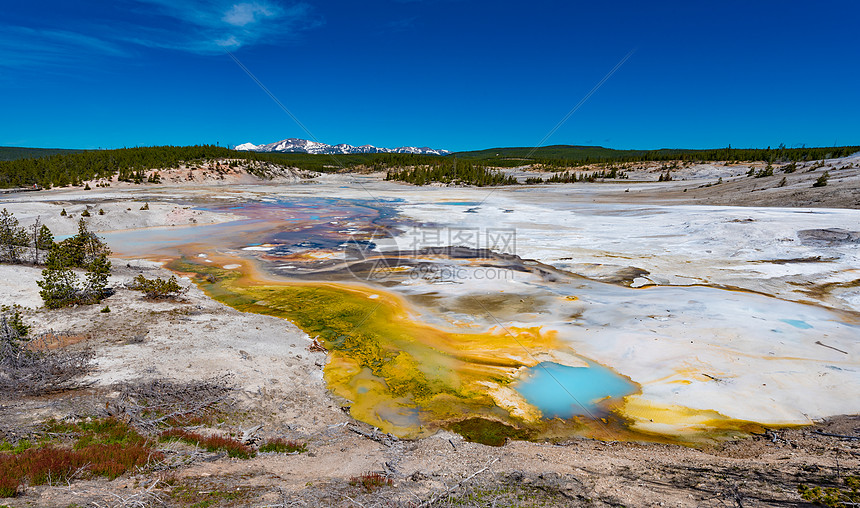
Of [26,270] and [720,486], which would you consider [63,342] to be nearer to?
[26,270]

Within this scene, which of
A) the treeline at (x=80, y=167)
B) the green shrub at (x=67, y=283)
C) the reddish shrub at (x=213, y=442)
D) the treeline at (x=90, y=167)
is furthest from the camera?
the treeline at (x=90, y=167)

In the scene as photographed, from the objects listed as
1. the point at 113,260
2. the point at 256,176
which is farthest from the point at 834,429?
the point at 256,176

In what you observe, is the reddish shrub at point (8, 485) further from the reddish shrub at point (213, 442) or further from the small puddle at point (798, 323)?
the small puddle at point (798, 323)

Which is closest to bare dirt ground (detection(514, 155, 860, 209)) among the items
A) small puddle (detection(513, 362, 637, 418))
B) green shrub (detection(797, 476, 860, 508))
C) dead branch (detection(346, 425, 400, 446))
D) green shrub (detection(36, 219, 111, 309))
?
small puddle (detection(513, 362, 637, 418))

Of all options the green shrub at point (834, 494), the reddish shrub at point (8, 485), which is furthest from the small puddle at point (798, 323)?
the reddish shrub at point (8, 485)

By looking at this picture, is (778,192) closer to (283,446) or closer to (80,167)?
(283,446)

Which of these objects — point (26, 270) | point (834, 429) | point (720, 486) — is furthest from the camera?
point (26, 270)

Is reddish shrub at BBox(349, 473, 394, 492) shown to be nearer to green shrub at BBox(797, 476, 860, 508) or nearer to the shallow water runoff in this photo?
the shallow water runoff

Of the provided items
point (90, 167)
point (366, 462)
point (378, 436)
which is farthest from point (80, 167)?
point (366, 462)
